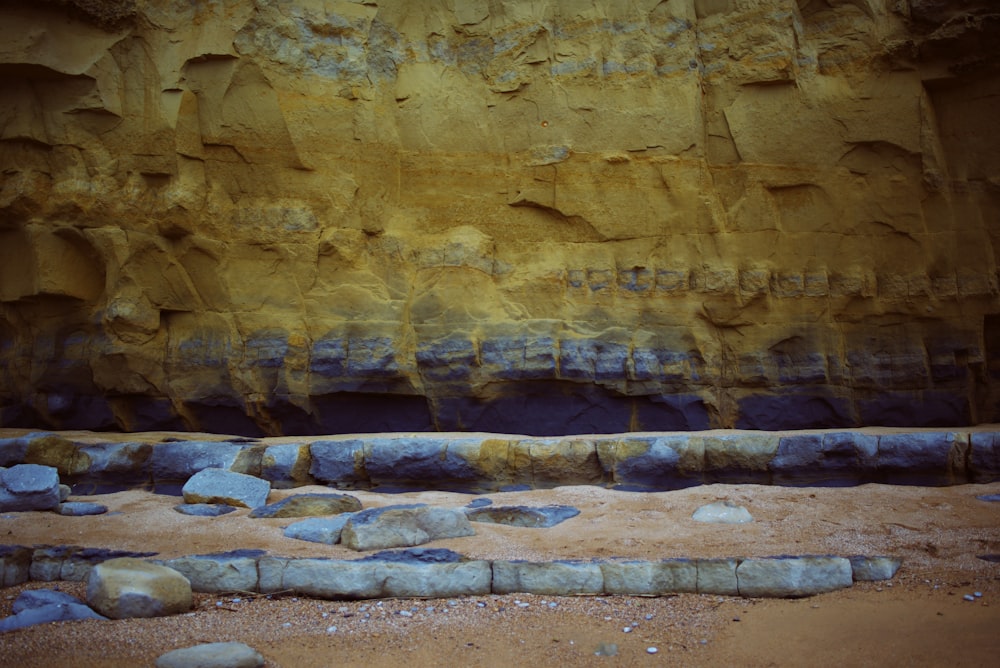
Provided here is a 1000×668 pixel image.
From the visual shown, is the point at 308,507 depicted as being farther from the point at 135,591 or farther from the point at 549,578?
the point at 549,578

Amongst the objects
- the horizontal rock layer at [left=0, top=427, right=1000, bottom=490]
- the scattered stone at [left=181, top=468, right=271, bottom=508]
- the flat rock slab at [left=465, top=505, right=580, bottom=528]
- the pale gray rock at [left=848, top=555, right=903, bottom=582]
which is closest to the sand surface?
the pale gray rock at [left=848, top=555, right=903, bottom=582]

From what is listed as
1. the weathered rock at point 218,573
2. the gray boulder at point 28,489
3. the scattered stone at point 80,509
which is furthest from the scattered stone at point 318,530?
the gray boulder at point 28,489

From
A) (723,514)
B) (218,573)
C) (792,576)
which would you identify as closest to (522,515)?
(723,514)

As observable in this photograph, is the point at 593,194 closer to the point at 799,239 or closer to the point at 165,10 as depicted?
the point at 799,239

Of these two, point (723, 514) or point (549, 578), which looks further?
point (723, 514)

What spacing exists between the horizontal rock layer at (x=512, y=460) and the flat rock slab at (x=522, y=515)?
1195 mm

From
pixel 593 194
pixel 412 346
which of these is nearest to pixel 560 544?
pixel 412 346

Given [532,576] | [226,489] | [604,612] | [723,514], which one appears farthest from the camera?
[226,489]

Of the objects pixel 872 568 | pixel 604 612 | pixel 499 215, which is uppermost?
pixel 499 215

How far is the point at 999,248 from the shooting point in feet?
29.0

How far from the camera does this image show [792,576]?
13.4 feet

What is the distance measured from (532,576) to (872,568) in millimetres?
1824

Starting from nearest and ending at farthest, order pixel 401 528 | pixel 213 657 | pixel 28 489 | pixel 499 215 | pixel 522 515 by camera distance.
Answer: pixel 213 657, pixel 401 528, pixel 522 515, pixel 28 489, pixel 499 215

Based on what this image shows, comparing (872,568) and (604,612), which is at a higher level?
(872,568)
